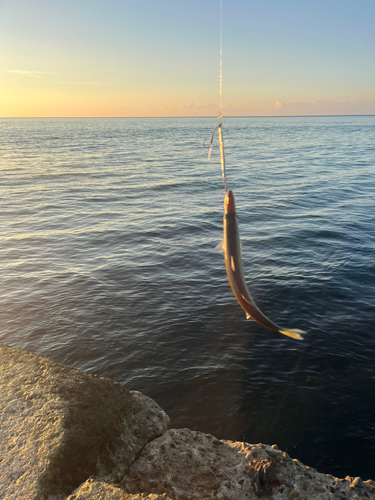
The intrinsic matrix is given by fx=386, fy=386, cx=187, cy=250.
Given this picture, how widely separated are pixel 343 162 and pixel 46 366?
63420 mm

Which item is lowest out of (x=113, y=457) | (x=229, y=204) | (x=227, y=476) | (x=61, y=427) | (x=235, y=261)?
(x=227, y=476)

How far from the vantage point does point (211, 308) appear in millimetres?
16266

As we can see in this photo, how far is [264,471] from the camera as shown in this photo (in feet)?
22.1

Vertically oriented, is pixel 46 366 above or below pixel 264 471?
above

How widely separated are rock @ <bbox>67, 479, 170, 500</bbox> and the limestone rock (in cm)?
54

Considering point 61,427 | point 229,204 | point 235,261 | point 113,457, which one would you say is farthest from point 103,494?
point 229,204

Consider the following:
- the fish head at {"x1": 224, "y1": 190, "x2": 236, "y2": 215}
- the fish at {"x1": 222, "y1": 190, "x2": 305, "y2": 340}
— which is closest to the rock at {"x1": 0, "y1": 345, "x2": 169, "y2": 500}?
the fish at {"x1": 222, "y1": 190, "x2": 305, "y2": 340}

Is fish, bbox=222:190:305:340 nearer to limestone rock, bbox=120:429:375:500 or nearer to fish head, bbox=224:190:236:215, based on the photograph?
fish head, bbox=224:190:236:215

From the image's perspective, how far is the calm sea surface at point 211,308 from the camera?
419 inches

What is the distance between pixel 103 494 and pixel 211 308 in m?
10.6

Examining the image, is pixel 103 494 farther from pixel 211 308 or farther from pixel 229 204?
pixel 211 308

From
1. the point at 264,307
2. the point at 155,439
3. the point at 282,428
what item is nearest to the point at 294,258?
the point at 264,307

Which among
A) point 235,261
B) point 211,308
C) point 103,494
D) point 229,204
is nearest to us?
point 229,204

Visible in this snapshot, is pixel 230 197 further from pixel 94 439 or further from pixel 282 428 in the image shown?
pixel 282 428
